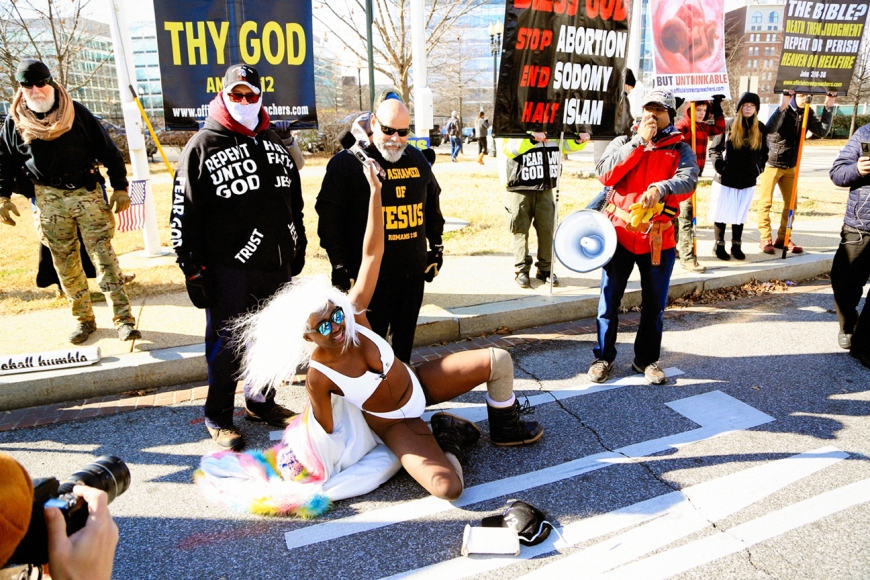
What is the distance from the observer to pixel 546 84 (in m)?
5.71

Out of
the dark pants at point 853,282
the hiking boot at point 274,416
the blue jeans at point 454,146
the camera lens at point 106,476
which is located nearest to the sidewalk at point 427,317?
the hiking boot at point 274,416

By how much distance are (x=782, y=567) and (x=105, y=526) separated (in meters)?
2.62

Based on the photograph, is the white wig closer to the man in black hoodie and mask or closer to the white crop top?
the white crop top

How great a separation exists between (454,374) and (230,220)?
158 cm

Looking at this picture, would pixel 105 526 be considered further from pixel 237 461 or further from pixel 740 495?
pixel 740 495

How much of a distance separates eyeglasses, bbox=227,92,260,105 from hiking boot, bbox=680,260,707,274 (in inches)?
209

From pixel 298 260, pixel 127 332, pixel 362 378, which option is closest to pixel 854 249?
pixel 362 378

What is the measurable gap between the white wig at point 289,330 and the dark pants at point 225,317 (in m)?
0.67

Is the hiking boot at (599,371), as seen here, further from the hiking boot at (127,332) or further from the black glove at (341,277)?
the hiking boot at (127,332)

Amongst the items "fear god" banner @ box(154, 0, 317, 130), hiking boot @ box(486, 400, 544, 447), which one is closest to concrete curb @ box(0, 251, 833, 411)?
hiking boot @ box(486, 400, 544, 447)

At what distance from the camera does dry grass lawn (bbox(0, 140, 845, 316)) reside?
6384mm

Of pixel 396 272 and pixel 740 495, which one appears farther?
pixel 396 272

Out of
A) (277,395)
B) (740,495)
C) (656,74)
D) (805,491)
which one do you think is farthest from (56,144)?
(656,74)

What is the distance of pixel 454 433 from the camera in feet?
11.2
